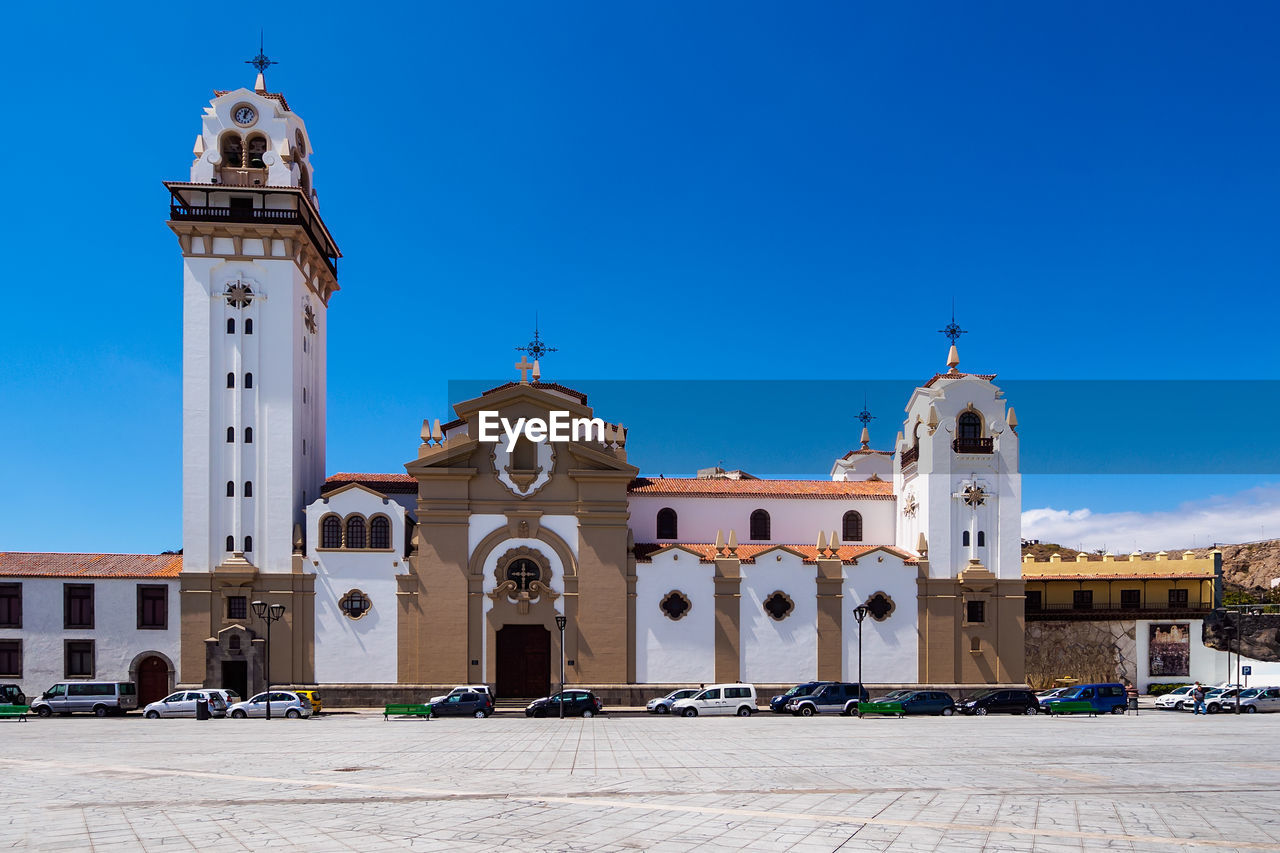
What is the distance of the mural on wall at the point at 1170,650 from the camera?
5472 centimetres

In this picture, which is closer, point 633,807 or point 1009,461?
point 633,807

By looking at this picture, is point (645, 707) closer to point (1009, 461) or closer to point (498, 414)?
point (498, 414)

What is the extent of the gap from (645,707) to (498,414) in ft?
48.6

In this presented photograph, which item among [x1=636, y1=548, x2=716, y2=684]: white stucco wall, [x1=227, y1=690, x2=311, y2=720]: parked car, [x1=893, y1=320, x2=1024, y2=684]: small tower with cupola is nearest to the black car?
[x1=636, y1=548, x2=716, y2=684]: white stucco wall

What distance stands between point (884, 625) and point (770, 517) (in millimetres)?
7828

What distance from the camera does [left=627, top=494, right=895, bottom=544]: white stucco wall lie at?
51781 mm

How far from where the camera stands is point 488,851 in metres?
14.5

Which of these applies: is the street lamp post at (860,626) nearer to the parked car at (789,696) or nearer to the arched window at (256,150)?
the parked car at (789,696)

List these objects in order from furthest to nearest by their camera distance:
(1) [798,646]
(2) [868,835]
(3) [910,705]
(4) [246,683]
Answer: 1. (1) [798,646]
2. (4) [246,683]
3. (3) [910,705]
4. (2) [868,835]

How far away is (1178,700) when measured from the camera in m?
45.6

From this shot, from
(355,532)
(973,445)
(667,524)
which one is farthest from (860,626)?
(355,532)

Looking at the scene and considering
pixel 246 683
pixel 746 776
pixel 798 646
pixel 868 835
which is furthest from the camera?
pixel 798 646

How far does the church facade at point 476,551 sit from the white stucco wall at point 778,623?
9 centimetres

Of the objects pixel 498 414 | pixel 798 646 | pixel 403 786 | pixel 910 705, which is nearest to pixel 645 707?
pixel 798 646
